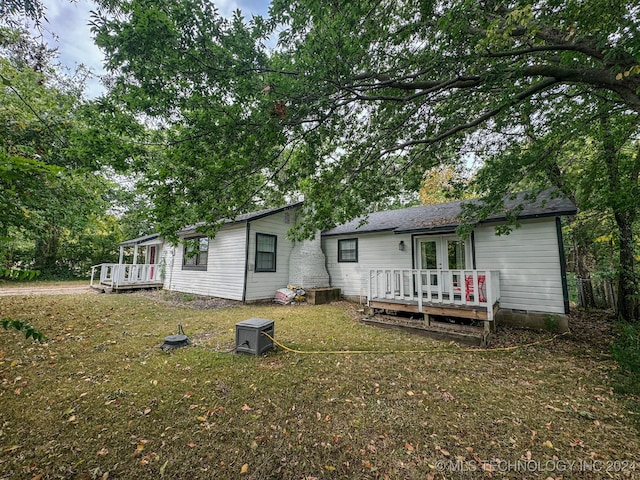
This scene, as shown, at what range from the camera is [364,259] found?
10.5m

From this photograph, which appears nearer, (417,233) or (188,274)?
(417,233)

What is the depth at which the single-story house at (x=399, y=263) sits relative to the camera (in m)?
6.30

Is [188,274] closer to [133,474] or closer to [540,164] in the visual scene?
[133,474]

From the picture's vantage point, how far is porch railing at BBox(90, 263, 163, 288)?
11.9 metres

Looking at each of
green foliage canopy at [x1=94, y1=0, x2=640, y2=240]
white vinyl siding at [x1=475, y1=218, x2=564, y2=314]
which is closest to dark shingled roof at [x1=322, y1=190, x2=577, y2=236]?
white vinyl siding at [x1=475, y1=218, x2=564, y2=314]

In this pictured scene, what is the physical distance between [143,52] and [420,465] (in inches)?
219

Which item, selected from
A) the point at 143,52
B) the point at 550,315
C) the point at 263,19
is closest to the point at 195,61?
the point at 143,52

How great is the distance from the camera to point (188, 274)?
1159cm

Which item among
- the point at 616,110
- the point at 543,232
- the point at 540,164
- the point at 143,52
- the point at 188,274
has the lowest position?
the point at 188,274

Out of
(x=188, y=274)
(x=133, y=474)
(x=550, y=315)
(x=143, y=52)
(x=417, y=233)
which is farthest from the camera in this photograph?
(x=188, y=274)

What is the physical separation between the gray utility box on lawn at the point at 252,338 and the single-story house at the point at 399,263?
1.66 m

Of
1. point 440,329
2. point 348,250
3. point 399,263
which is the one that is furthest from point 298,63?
point 348,250

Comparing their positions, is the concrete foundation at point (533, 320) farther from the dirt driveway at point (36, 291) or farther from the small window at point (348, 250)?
the dirt driveway at point (36, 291)

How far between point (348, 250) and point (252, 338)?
7193mm
